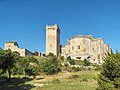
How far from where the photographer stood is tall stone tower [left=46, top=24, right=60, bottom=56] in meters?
94.4

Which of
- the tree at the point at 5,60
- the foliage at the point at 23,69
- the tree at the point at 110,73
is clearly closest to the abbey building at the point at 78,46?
the foliage at the point at 23,69

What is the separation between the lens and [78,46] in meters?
90.8

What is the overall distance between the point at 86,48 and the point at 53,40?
12720 millimetres

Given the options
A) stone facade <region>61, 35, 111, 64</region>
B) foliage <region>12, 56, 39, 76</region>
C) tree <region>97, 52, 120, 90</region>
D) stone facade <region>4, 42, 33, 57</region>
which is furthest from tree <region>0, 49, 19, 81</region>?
stone facade <region>61, 35, 111, 64</region>

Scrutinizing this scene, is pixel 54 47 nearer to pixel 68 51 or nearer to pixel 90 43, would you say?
pixel 68 51

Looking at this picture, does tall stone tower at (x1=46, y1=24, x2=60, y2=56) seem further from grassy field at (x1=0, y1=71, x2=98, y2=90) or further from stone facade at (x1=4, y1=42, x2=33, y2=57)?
grassy field at (x1=0, y1=71, x2=98, y2=90)

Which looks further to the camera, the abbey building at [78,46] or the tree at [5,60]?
the abbey building at [78,46]

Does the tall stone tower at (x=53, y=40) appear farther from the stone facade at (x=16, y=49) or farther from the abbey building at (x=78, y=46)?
the stone facade at (x=16, y=49)

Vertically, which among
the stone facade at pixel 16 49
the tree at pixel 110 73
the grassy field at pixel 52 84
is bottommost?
the grassy field at pixel 52 84

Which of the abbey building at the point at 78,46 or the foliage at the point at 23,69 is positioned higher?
the abbey building at the point at 78,46

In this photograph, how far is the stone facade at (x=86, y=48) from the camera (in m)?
89.2

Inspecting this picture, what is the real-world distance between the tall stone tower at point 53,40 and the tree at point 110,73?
67.4 metres

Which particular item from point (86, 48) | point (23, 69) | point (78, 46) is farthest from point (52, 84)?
point (86, 48)

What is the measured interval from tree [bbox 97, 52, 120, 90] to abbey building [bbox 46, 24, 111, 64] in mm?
60829
